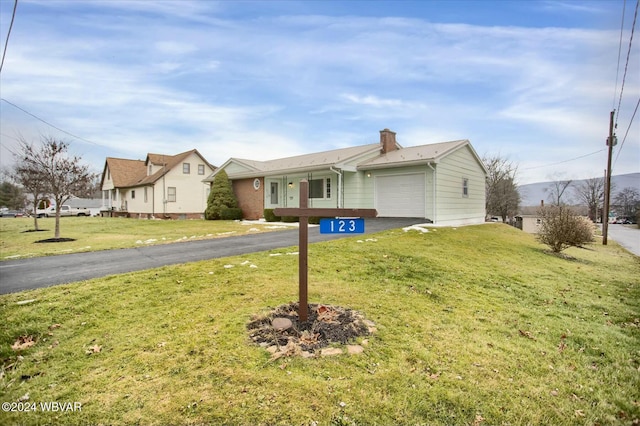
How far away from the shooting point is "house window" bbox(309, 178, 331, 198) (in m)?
19.1

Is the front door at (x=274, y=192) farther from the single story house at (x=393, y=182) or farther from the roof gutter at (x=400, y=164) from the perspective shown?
the roof gutter at (x=400, y=164)

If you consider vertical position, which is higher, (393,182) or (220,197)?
(393,182)

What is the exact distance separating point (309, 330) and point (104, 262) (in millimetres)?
6180

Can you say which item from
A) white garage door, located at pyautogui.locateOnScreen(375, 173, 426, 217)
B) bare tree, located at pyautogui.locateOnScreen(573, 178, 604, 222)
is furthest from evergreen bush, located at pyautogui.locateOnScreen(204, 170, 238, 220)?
bare tree, located at pyautogui.locateOnScreen(573, 178, 604, 222)

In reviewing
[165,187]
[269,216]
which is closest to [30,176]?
[165,187]

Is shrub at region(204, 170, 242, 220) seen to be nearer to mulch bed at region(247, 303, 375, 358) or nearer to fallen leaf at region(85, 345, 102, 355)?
mulch bed at region(247, 303, 375, 358)

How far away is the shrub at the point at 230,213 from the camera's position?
71.9 ft

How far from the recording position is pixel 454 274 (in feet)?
23.7

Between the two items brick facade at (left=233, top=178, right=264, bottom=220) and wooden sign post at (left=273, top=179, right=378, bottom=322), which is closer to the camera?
wooden sign post at (left=273, top=179, right=378, bottom=322)

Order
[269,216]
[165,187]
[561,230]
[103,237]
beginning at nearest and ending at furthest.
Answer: [561,230]
[103,237]
[269,216]
[165,187]

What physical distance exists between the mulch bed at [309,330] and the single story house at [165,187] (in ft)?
85.7

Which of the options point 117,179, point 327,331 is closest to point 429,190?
point 327,331

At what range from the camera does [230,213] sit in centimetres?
2209

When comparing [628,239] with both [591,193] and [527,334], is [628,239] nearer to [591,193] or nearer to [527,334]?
[527,334]
